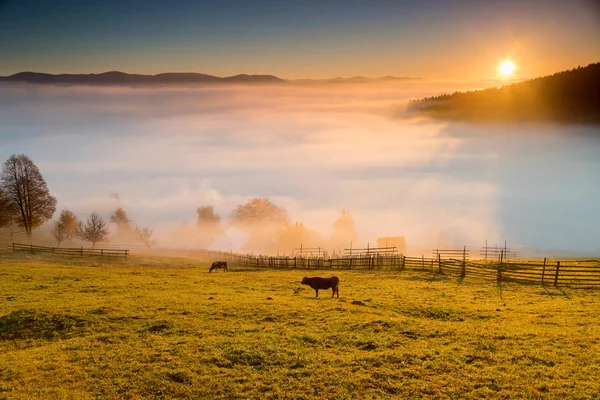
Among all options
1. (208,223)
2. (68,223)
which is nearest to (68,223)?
(68,223)

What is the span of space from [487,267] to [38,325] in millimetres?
36913

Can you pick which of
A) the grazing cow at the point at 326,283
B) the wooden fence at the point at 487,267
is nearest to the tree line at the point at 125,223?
the wooden fence at the point at 487,267

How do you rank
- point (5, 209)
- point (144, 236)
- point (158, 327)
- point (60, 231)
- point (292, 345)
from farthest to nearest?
point (144, 236), point (60, 231), point (5, 209), point (158, 327), point (292, 345)

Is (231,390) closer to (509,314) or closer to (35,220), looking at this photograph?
(509,314)

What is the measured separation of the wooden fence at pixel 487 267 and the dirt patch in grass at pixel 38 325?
33.5 metres

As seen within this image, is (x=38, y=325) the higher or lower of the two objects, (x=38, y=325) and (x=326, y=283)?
the lower

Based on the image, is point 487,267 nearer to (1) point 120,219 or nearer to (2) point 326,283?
(2) point 326,283

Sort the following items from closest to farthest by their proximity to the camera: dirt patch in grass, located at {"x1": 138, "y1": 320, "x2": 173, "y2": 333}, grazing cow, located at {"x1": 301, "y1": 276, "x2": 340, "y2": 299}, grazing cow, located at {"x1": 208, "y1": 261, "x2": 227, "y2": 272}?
1. dirt patch in grass, located at {"x1": 138, "y1": 320, "x2": 173, "y2": 333}
2. grazing cow, located at {"x1": 301, "y1": 276, "x2": 340, "y2": 299}
3. grazing cow, located at {"x1": 208, "y1": 261, "x2": 227, "y2": 272}

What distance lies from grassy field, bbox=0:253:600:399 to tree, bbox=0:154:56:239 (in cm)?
4851

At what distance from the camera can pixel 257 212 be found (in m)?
121

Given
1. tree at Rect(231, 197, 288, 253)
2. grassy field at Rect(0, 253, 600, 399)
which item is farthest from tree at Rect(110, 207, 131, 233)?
grassy field at Rect(0, 253, 600, 399)

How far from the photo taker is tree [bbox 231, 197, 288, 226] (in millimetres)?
120125

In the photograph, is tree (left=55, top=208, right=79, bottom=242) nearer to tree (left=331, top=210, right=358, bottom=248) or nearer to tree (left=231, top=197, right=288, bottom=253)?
tree (left=231, top=197, right=288, bottom=253)

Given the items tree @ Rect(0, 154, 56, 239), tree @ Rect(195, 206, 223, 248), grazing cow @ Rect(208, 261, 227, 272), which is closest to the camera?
grazing cow @ Rect(208, 261, 227, 272)
